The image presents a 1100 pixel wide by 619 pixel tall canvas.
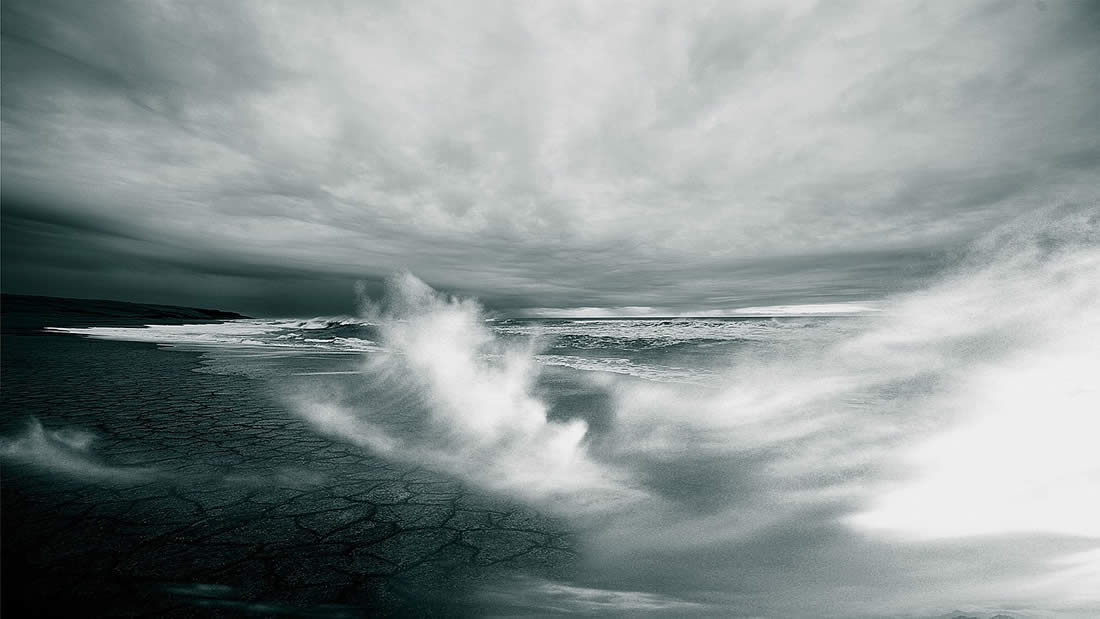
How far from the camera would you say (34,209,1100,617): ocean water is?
2.71 meters

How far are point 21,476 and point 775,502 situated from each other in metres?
6.68

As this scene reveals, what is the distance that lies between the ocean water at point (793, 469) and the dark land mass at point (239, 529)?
385mm

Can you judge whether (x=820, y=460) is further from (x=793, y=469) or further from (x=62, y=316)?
(x=62, y=316)

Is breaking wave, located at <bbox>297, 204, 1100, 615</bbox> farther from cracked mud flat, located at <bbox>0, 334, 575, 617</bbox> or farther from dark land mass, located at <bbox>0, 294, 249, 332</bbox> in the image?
dark land mass, located at <bbox>0, 294, 249, 332</bbox>

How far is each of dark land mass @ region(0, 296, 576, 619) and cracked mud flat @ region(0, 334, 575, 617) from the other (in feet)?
0.04

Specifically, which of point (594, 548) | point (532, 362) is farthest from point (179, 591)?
point (532, 362)

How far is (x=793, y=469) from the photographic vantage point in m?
4.70

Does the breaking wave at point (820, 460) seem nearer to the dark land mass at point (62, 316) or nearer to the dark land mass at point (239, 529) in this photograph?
the dark land mass at point (239, 529)

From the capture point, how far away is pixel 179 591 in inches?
102

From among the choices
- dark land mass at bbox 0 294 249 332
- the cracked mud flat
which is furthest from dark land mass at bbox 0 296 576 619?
dark land mass at bbox 0 294 249 332

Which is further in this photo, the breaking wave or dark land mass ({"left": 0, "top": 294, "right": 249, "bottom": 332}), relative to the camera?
dark land mass ({"left": 0, "top": 294, "right": 249, "bottom": 332})

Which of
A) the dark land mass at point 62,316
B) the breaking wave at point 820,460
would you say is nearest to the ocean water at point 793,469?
the breaking wave at point 820,460

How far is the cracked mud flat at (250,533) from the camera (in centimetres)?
257

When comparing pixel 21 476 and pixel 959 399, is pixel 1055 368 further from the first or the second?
pixel 21 476
